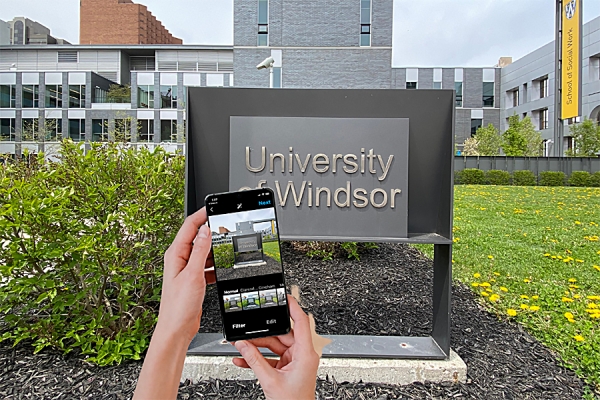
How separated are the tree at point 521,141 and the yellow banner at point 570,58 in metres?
6.63

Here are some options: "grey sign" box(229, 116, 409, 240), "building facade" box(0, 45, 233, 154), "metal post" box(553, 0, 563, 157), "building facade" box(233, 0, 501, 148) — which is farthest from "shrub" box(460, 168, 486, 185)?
"building facade" box(0, 45, 233, 154)

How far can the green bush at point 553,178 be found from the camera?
22688 mm

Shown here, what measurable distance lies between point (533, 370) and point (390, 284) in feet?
5.70

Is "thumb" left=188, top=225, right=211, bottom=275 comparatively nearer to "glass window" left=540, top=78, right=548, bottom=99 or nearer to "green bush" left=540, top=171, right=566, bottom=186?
"green bush" left=540, top=171, right=566, bottom=186

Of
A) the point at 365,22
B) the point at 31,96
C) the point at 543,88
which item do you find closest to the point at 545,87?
the point at 543,88

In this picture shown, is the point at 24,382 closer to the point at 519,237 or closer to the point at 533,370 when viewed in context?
the point at 533,370

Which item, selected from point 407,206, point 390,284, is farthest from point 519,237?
point 407,206

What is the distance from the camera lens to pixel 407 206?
2.75 metres

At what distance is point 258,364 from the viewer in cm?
72

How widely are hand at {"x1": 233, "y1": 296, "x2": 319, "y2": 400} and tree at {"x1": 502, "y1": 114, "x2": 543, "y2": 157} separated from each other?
3922cm

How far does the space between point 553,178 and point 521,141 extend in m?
14.7

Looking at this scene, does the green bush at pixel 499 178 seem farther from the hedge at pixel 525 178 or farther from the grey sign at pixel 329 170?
the grey sign at pixel 329 170

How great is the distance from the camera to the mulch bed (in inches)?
98.1

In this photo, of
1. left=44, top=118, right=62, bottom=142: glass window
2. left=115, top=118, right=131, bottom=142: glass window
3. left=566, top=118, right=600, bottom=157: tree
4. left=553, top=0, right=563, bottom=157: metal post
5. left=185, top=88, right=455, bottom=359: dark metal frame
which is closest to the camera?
left=185, top=88, right=455, bottom=359: dark metal frame
